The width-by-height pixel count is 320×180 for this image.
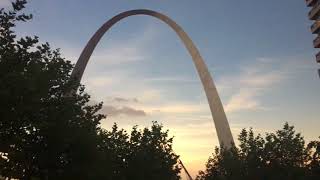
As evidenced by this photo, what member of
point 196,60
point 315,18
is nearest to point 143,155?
point 196,60

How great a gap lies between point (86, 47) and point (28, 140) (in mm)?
34165

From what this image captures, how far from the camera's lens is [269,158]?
2584 inches

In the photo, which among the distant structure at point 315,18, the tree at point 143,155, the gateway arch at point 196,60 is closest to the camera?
the tree at point 143,155

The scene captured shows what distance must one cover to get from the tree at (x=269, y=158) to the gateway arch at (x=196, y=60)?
3.54 meters

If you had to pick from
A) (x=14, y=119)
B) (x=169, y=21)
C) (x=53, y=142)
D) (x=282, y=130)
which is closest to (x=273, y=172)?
(x=282, y=130)

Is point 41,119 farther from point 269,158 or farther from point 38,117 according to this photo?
point 269,158

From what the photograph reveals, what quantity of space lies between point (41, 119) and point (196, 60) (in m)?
42.1

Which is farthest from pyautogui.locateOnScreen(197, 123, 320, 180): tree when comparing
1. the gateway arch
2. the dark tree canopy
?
the dark tree canopy

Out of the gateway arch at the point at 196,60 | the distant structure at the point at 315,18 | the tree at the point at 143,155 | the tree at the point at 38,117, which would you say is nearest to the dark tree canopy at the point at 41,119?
the tree at the point at 38,117

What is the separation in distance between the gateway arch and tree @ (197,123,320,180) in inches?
139

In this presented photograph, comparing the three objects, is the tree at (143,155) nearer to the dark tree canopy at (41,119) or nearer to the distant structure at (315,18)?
the dark tree canopy at (41,119)

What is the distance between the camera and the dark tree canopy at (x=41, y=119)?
23203 millimetres

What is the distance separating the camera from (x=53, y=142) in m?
28.7

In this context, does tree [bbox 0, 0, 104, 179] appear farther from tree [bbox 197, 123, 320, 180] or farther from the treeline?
tree [bbox 197, 123, 320, 180]
